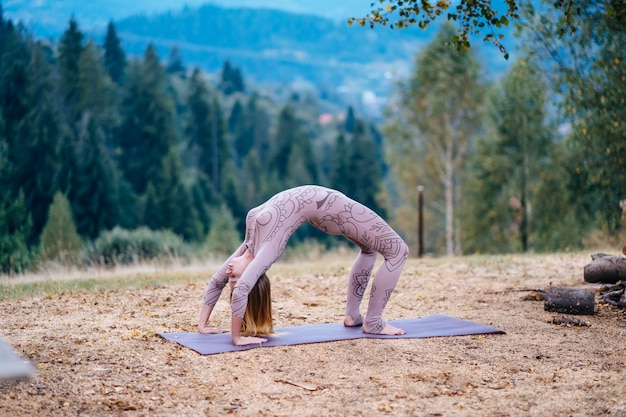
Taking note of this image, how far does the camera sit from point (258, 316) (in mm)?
7887

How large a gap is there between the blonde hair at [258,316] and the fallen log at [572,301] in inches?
138

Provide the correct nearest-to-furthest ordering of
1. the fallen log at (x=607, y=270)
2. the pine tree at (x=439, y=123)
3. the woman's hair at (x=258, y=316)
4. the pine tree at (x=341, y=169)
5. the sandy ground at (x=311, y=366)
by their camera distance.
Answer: the sandy ground at (x=311, y=366) → the woman's hair at (x=258, y=316) → the fallen log at (x=607, y=270) → the pine tree at (x=439, y=123) → the pine tree at (x=341, y=169)

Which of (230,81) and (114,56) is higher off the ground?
(230,81)

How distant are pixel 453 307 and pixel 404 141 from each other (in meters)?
35.0

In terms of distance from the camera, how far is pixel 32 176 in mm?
53125

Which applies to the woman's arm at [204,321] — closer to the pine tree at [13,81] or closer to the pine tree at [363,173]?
the pine tree at [13,81]

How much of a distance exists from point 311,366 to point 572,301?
376 cm

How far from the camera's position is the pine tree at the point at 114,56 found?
78.8 m

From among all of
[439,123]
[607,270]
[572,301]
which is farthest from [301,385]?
[439,123]

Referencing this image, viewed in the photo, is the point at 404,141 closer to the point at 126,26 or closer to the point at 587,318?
the point at 587,318

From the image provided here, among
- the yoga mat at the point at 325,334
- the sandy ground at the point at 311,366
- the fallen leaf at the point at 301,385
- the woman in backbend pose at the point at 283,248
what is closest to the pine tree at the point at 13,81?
the sandy ground at the point at 311,366

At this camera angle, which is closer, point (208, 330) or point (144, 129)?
point (208, 330)

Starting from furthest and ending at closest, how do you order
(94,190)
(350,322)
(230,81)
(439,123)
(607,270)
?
(230,81), (94,190), (439,123), (607,270), (350,322)

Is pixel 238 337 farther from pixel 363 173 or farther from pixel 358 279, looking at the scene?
pixel 363 173
